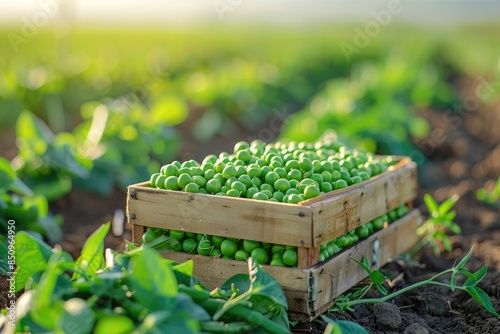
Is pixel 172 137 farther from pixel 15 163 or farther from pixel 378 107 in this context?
pixel 378 107

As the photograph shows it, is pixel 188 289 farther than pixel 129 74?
No

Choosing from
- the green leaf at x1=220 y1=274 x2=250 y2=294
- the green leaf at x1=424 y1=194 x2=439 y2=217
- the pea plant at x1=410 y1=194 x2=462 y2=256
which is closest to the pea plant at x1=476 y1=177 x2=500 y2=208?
the pea plant at x1=410 y1=194 x2=462 y2=256

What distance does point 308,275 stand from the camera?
3.35 meters

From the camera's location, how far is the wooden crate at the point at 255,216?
131 inches

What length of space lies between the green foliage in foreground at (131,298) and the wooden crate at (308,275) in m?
0.22

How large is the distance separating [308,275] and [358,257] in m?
0.64

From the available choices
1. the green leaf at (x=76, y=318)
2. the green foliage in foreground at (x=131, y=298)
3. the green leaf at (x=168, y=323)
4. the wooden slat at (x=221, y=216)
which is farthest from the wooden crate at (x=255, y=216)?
the green leaf at (x=76, y=318)

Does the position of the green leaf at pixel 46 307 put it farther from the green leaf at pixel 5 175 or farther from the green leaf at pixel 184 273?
the green leaf at pixel 5 175

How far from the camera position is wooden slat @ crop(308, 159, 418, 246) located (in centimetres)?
342

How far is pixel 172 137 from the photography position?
7.37 meters

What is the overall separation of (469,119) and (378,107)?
355 cm

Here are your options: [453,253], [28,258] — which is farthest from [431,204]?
[28,258]

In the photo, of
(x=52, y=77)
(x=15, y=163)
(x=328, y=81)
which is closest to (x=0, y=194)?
(x=15, y=163)

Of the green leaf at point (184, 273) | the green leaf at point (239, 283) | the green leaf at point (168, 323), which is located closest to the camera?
the green leaf at point (168, 323)
